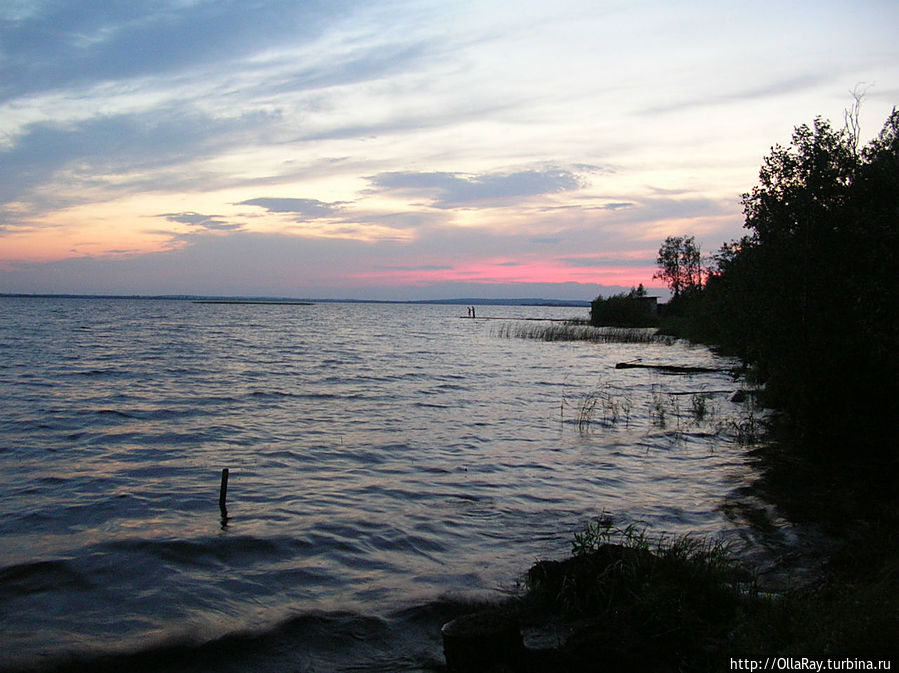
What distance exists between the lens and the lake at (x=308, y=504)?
6.99m

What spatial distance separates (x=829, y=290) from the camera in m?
14.1

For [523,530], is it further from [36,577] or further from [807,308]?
[807,308]

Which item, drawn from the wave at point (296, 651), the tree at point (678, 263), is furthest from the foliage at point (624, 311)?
the wave at point (296, 651)

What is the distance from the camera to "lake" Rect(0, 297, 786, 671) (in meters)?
6.99

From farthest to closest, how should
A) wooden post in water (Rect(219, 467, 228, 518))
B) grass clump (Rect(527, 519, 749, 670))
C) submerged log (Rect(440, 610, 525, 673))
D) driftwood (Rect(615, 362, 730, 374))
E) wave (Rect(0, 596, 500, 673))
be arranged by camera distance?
1. driftwood (Rect(615, 362, 730, 374))
2. wooden post in water (Rect(219, 467, 228, 518))
3. wave (Rect(0, 596, 500, 673))
4. grass clump (Rect(527, 519, 749, 670))
5. submerged log (Rect(440, 610, 525, 673))

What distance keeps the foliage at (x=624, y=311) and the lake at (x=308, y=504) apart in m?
55.6

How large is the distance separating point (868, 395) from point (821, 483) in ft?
11.2

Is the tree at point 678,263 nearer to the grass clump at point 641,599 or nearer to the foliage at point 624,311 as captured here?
the foliage at point 624,311

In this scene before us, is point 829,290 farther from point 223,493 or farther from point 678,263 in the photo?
point 678,263

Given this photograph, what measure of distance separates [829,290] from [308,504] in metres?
11.9

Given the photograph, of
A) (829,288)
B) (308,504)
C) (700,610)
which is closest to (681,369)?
(829,288)

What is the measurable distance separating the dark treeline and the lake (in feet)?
7.90

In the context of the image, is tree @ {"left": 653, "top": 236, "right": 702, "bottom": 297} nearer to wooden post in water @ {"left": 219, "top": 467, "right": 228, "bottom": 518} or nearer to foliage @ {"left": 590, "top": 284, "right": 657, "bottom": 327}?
foliage @ {"left": 590, "top": 284, "right": 657, "bottom": 327}

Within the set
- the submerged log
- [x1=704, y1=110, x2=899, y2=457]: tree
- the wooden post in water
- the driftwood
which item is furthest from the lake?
the driftwood
